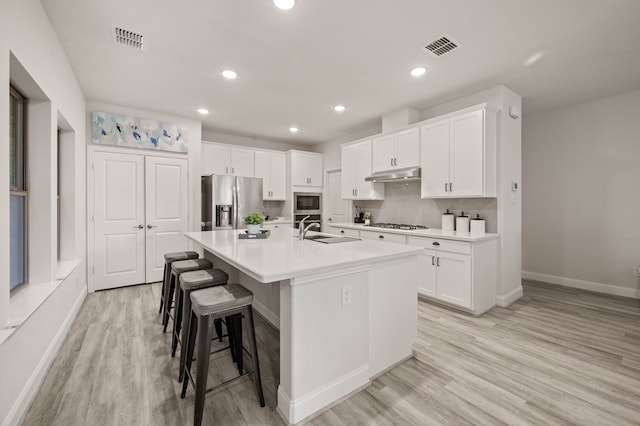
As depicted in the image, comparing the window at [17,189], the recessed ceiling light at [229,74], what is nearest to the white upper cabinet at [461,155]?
the recessed ceiling light at [229,74]

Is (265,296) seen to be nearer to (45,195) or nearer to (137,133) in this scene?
(45,195)

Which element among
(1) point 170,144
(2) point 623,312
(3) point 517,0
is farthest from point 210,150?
(2) point 623,312

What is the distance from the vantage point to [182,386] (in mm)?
1816

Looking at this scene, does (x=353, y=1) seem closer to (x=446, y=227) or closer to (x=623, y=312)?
(x=446, y=227)

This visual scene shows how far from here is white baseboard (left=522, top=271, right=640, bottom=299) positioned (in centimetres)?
369

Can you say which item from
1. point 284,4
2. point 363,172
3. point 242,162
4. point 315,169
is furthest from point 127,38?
point 315,169

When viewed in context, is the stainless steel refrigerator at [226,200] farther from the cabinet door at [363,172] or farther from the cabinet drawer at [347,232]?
the cabinet door at [363,172]

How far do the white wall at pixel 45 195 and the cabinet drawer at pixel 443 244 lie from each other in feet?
11.6

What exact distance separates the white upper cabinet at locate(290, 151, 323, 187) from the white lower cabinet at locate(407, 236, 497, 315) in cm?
316

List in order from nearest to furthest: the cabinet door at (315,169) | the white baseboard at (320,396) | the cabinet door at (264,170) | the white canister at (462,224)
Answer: the white baseboard at (320,396)
the white canister at (462,224)
the cabinet door at (264,170)
the cabinet door at (315,169)

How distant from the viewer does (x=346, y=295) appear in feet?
5.76

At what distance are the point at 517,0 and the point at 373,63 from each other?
1237mm

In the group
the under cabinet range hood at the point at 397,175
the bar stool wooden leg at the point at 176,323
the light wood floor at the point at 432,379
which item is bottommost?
the light wood floor at the point at 432,379

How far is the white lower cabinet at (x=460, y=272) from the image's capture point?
3064 millimetres
